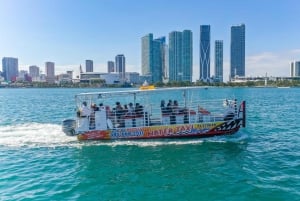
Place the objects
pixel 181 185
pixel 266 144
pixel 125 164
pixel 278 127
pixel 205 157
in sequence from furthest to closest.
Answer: pixel 278 127 → pixel 266 144 → pixel 205 157 → pixel 125 164 → pixel 181 185

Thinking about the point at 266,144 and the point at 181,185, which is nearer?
the point at 181,185

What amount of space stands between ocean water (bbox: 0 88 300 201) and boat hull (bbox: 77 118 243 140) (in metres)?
0.69

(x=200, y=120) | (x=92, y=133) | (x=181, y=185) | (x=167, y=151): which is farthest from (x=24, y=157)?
(x=200, y=120)

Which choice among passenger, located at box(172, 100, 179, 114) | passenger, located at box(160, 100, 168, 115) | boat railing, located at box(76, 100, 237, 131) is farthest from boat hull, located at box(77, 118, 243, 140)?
passenger, located at box(160, 100, 168, 115)

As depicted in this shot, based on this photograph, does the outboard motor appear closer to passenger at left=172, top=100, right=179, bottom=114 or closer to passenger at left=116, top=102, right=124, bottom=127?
passenger at left=116, top=102, right=124, bottom=127

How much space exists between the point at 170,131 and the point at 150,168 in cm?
737

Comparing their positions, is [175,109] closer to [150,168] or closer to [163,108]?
[163,108]

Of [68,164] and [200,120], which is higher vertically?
[200,120]

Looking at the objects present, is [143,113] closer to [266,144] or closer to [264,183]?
[266,144]

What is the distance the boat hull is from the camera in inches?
985

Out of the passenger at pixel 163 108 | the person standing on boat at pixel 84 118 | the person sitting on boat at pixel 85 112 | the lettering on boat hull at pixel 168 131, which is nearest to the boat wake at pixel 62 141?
the lettering on boat hull at pixel 168 131

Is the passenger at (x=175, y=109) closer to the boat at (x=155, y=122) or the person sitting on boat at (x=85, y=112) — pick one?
the boat at (x=155, y=122)

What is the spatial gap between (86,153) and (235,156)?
9.67 meters

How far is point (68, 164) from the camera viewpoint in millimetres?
19141
